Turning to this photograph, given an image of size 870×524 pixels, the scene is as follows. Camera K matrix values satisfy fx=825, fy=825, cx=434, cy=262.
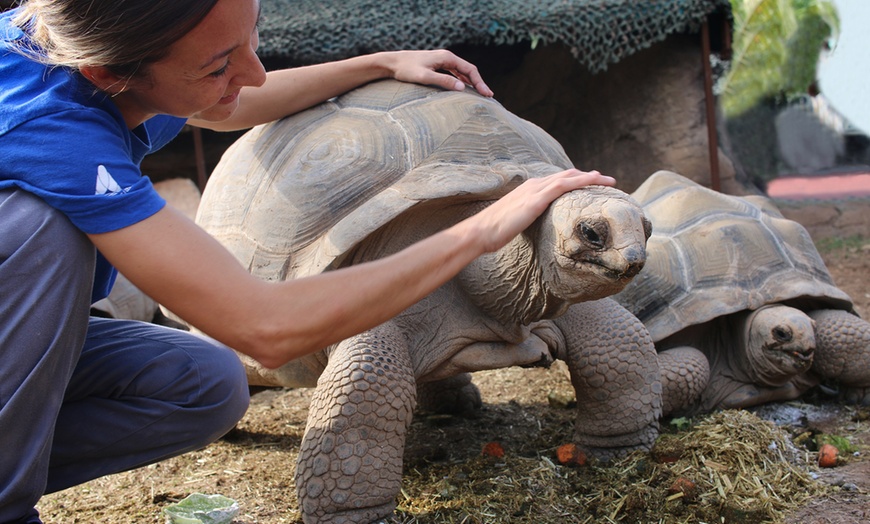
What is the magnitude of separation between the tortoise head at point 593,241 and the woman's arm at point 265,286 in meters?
0.34

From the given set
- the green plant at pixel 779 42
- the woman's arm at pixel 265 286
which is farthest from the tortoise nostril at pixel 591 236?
the green plant at pixel 779 42

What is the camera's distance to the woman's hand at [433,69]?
2.91 metres

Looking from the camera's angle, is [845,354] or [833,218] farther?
[833,218]

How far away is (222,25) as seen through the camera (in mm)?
1577

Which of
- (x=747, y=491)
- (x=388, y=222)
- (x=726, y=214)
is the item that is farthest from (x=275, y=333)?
(x=726, y=214)

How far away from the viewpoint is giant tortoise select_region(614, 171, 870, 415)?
3271mm

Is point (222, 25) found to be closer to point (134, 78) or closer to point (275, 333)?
point (134, 78)

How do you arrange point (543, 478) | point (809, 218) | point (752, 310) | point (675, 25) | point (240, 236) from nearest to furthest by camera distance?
point (543, 478) < point (240, 236) < point (752, 310) < point (675, 25) < point (809, 218)

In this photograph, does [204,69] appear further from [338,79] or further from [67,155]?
[338,79]

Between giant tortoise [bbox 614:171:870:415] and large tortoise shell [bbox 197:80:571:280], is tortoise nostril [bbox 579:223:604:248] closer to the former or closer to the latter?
large tortoise shell [bbox 197:80:571:280]

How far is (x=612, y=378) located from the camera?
9.04 ft

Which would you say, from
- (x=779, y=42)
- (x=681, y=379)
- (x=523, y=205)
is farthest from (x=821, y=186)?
(x=523, y=205)

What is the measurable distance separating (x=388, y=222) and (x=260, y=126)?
103cm

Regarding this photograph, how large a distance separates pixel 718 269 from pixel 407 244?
5.17 ft
